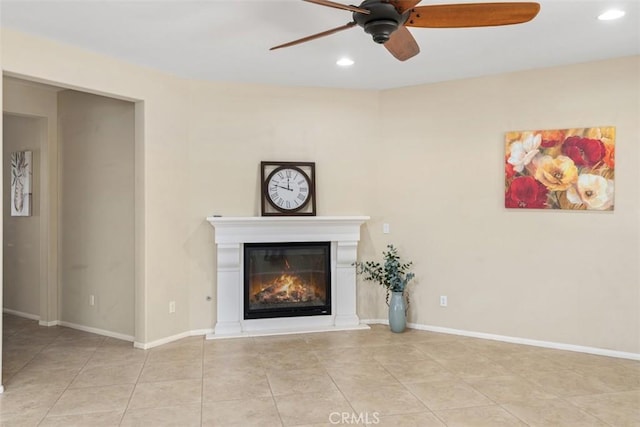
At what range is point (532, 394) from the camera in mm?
3314

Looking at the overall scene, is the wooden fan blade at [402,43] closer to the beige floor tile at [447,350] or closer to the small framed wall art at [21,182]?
the beige floor tile at [447,350]

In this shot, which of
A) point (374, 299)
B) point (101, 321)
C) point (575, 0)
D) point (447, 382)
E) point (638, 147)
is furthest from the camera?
point (374, 299)

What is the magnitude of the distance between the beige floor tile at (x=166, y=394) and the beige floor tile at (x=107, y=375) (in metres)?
0.21

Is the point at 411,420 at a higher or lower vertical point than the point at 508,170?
lower

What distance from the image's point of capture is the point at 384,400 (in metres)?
3.21

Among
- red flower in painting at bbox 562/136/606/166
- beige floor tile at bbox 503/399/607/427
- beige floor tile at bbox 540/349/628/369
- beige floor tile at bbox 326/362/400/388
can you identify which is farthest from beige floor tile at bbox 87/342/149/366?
red flower in painting at bbox 562/136/606/166

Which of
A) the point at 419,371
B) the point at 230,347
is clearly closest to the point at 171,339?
the point at 230,347

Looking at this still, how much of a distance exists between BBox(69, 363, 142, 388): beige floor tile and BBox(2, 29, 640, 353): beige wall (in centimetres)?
55

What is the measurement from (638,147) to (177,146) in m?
4.31

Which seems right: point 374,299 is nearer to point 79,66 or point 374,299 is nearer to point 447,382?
point 447,382

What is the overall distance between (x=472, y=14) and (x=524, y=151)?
8.09 feet

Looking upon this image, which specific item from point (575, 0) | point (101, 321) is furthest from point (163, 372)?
point (575, 0)

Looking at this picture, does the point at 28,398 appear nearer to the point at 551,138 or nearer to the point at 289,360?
the point at 289,360

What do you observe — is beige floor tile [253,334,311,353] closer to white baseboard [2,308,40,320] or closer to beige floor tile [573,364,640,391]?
beige floor tile [573,364,640,391]
